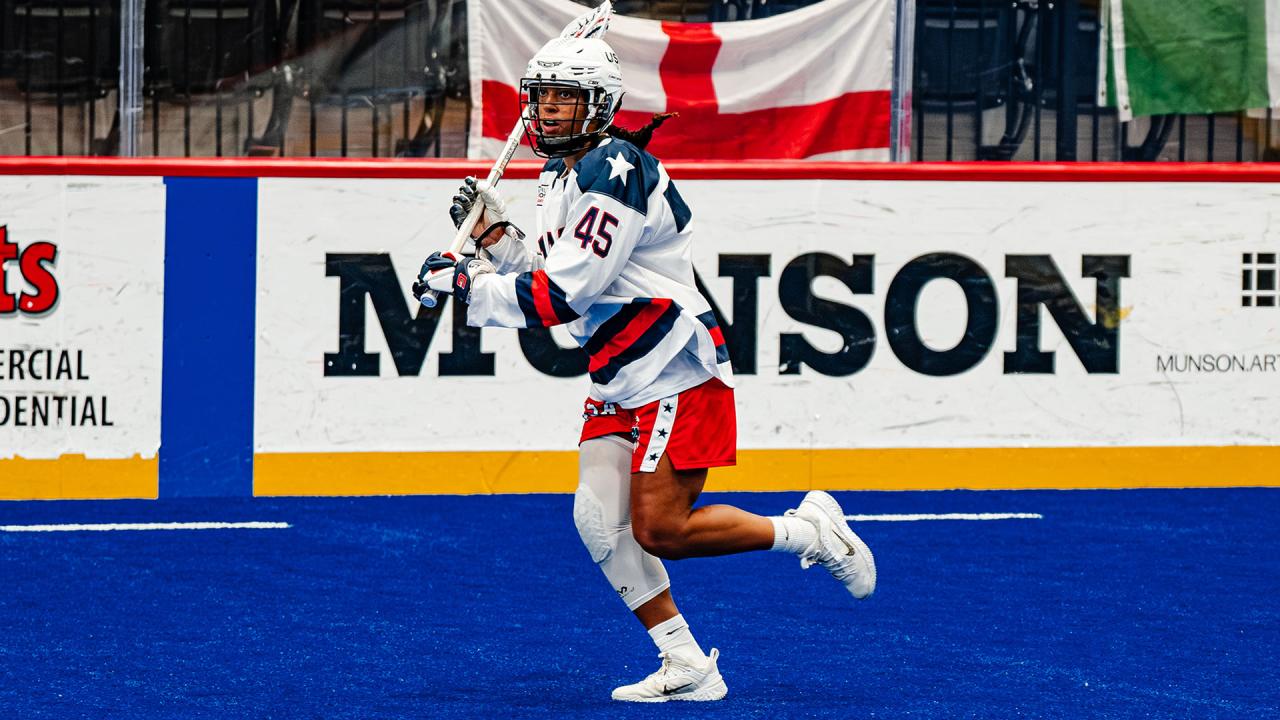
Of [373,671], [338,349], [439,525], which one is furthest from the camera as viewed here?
[338,349]

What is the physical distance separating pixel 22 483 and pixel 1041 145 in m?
4.73

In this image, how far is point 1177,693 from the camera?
5.19 meters

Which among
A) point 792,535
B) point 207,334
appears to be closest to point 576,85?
point 792,535

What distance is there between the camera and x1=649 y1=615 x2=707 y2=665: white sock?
5051 mm

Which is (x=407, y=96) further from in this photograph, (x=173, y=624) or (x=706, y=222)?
(x=173, y=624)

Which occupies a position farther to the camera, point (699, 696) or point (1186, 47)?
point (1186, 47)

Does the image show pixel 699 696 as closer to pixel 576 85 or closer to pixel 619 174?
pixel 619 174

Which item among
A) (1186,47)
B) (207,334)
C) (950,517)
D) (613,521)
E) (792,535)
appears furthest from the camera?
(1186,47)

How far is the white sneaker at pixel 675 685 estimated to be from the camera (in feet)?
16.5

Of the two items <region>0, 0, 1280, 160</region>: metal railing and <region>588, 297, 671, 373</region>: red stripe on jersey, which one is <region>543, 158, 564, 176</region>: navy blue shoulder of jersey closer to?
<region>588, 297, 671, 373</region>: red stripe on jersey

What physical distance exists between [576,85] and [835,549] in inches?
54.2

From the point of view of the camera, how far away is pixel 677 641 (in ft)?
16.6

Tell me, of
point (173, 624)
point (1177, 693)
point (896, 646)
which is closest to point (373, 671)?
point (173, 624)

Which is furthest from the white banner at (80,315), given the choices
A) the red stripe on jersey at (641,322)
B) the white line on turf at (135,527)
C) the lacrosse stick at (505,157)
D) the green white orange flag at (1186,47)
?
the green white orange flag at (1186,47)
